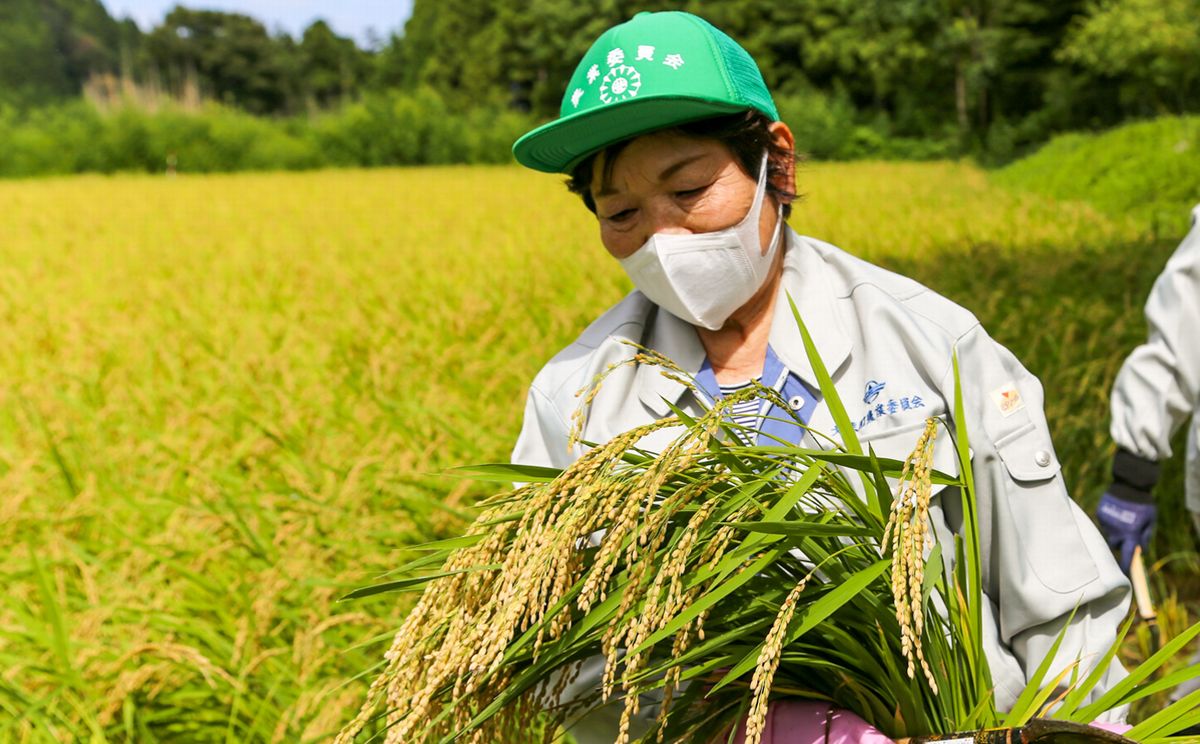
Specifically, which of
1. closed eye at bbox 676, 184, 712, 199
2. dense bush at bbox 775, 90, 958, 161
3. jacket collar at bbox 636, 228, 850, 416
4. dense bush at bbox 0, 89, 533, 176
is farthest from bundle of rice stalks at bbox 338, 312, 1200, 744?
dense bush at bbox 775, 90, 958, 161

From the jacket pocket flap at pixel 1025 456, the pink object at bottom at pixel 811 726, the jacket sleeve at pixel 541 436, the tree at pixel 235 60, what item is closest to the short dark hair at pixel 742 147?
the jacket sleeve at pixel 541 436

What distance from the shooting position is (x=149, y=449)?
3.86 metres

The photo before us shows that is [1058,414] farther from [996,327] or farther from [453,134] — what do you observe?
[453,134]

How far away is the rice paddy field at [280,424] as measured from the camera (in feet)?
8.82

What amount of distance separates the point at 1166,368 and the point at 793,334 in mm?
1186

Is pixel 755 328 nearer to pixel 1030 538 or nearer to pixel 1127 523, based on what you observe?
pixel 1030 538

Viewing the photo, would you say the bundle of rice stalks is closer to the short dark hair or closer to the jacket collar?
the jacket collar

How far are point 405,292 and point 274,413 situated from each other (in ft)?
9.13

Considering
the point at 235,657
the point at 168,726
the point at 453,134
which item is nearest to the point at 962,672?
the point at 235,657

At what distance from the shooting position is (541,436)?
1.77 metres

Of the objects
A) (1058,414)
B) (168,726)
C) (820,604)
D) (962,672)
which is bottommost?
(168,726)

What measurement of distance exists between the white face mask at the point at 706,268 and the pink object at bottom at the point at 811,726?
0.67 metres

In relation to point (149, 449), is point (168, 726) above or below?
below

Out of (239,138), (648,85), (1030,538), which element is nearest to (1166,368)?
(1030,538)
